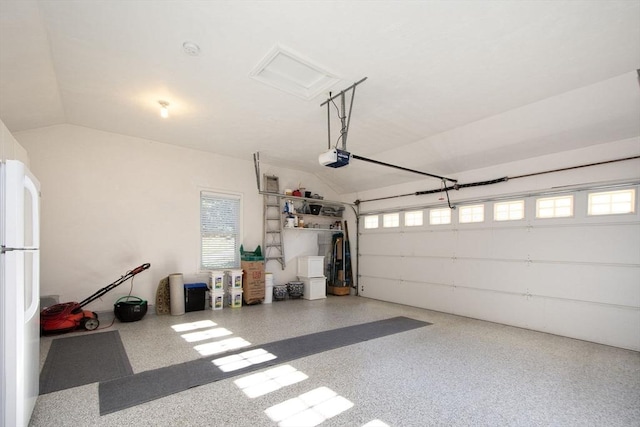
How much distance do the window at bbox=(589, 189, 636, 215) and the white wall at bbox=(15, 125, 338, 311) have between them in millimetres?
6870

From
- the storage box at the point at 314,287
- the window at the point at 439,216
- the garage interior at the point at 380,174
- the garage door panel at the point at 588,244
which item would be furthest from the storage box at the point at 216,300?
the garage door panel at the point at 588,244

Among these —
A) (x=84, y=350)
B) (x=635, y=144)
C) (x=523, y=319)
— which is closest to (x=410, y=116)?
(x=635, y=144)

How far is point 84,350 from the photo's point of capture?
378 centimetres

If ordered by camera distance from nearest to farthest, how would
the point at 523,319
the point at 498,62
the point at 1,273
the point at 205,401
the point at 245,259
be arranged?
1. the point at 1,273
2. the point at 205,401
3. the point at 498,62
4. the point at 523,319
5. the point at 245,259

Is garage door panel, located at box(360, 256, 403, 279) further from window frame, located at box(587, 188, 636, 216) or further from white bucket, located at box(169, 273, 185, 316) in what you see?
white bucket, located at box(169, 273, 185, 316)

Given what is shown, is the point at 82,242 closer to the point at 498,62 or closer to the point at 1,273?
the point at 1,273

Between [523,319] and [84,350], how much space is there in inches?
266

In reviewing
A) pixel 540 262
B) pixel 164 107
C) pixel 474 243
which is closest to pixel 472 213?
pixel 474 243

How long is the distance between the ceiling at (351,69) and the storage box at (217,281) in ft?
9.34

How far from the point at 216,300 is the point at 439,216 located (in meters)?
5.21

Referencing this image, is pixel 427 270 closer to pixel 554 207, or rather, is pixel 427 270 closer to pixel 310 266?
pixel 554 207

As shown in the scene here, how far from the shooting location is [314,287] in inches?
299

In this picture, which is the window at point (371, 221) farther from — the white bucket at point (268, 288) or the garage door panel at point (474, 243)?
the white bucket at point (268, 288)

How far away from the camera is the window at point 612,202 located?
4.15m
